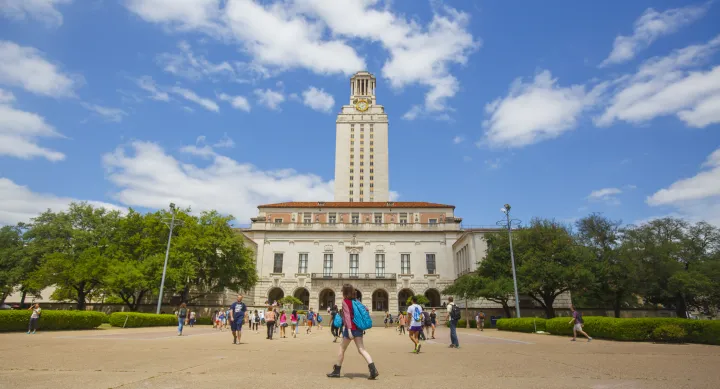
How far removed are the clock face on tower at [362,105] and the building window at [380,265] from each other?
47283 mm

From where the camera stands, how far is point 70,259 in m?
39.3

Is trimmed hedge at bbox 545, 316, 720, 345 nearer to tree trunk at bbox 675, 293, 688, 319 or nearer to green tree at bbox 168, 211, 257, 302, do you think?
tree trunk at bbox 675, 293, 688, 319

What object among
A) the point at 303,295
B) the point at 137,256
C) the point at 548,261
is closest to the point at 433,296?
the point at 303,295

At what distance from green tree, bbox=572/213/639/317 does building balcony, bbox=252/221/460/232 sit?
17.8 m

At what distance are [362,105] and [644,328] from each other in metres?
84.4

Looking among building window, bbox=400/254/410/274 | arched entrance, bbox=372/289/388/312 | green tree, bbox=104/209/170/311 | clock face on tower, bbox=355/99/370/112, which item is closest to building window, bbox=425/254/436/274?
building window, bbox=400/254/410/274

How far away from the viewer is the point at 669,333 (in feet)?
52.0

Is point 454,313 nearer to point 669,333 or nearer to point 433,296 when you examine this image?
point 669,333

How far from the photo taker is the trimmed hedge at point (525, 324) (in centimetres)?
2459

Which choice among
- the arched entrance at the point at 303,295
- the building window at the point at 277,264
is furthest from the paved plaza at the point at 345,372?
the arched entrance at the point at 303,295

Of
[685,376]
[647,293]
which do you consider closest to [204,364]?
[685,376]

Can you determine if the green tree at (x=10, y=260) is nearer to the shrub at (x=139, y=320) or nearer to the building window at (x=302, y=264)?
the shrub at (x=139, y=320)

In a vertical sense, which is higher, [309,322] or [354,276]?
[354,276]

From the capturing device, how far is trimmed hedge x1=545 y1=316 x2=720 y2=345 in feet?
50.5
